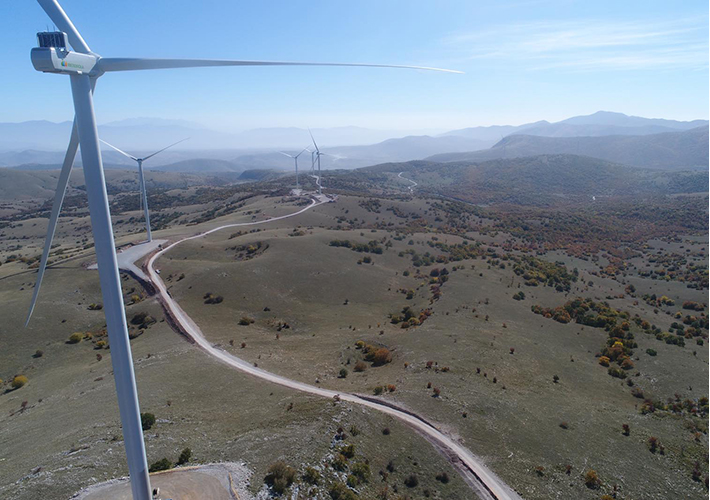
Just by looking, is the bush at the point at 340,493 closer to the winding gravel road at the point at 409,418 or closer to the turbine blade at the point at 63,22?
the winding gravel road at the point at 409,418

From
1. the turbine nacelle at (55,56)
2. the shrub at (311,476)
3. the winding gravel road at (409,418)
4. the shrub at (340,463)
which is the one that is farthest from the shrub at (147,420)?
the turbine nacelle at (55,56)

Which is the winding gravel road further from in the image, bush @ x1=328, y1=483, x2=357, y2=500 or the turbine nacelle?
the turbine nacelle

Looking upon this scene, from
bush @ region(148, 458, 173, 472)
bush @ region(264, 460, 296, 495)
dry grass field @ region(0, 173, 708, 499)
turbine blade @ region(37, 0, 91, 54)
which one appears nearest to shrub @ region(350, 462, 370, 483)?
dry grass field @ region(0, 173, 708, 499)

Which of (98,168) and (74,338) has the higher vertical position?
(98,168)

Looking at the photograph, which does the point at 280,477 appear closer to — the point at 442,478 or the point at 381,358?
the point at 442,478

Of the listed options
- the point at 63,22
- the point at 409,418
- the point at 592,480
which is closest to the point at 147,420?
the point at 409,418

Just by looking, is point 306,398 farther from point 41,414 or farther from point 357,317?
point 357,317
